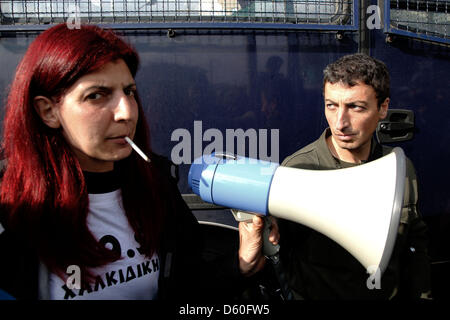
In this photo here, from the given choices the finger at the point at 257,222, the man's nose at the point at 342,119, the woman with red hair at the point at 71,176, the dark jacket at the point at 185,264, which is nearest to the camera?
the woman with red hair at the point at 71,176

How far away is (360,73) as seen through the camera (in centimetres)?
178

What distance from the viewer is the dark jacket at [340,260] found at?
1668mm

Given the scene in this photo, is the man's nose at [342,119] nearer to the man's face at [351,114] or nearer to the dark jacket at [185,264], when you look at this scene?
the man's face at [351,114]

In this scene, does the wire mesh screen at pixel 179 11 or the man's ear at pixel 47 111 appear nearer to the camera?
the man's ear at pixel 47 111

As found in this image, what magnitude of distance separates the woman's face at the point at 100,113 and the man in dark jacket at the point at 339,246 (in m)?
0.85

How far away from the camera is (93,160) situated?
1.34 meters

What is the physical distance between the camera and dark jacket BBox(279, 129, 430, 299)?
1.67 metres

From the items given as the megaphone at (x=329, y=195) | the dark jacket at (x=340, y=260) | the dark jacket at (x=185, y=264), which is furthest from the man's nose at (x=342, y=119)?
the dark jacket at (x=185, y=264)

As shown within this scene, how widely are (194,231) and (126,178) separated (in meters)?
0.40

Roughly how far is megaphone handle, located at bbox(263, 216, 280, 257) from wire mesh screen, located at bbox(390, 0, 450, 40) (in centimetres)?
161

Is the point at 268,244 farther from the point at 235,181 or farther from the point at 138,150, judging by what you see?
the point at 138,150

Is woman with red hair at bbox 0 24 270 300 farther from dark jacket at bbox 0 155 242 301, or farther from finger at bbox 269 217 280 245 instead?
finger at bbox 269 217 280 245

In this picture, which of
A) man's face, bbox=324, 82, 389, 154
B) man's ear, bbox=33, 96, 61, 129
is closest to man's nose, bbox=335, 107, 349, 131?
man's face, bbox=324, 82, 389, 154
